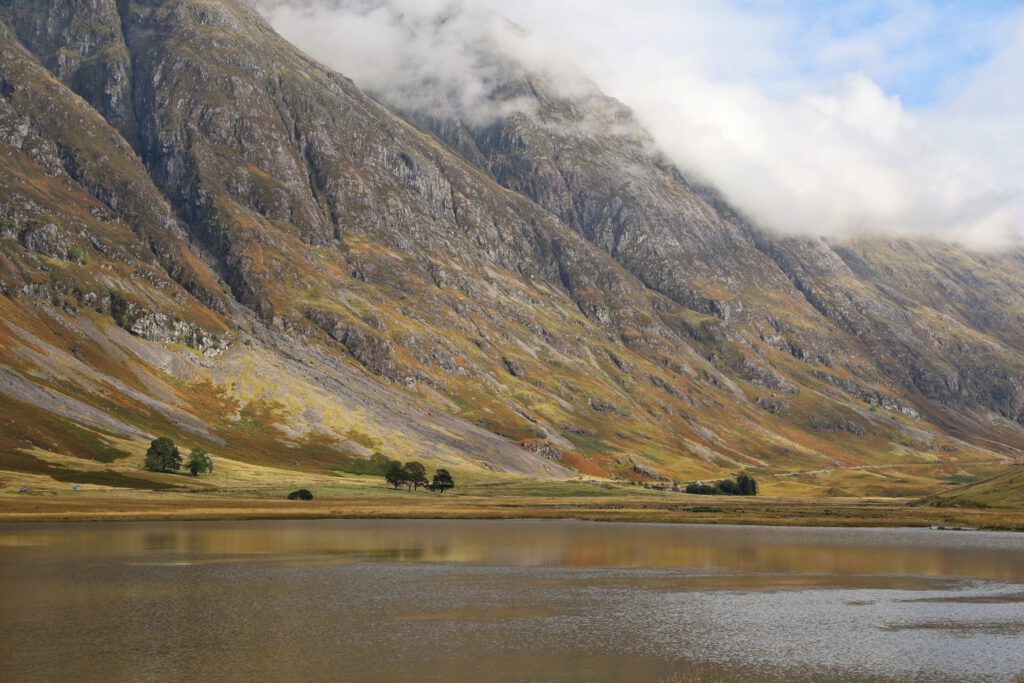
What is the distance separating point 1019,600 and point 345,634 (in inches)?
1974

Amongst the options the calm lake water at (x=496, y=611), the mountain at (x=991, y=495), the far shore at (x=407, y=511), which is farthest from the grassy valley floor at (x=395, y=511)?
the calm lake water at (x=496, y=611)

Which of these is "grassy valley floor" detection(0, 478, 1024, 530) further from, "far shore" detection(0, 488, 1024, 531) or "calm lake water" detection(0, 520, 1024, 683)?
"calm lake water" detection(0, 520, 1024, 683)

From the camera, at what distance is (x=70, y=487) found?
17738 cm

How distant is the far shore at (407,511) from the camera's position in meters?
143

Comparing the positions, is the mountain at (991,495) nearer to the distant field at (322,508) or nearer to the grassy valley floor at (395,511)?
the distant field at (322,508)

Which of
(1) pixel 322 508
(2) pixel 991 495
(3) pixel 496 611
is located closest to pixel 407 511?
(1) pixel 322 508

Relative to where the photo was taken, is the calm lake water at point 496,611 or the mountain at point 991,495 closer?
the calm lake water at point 496,611

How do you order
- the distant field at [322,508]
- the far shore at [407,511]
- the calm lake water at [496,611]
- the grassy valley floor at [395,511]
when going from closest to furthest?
the calm lake water at [496,611] < the far shore at [407,511] < the grassy valley floor at [395,511] < the distant field at [322,508]

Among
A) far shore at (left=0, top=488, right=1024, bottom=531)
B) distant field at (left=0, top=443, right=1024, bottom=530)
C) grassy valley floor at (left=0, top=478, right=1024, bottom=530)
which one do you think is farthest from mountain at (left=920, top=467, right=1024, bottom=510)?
far shore at (left=0, top=488, right=1024, bottom=531)

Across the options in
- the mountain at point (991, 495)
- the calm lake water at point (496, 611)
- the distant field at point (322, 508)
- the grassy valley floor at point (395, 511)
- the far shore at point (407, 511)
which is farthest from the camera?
the mountain at point (991, 495)

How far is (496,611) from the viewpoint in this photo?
61.4 metres

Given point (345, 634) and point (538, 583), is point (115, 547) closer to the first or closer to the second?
point (538, 583)

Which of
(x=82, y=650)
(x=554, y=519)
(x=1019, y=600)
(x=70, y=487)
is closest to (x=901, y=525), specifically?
(x=554, y=519)

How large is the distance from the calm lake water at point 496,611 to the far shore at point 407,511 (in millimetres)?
33989
